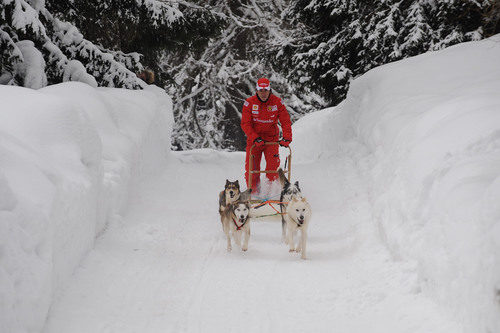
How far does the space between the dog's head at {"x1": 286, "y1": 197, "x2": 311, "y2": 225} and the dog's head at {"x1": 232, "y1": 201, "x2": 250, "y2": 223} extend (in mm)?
530

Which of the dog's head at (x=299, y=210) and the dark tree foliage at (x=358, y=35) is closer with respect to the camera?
the dog's head at (x=299, y=210)

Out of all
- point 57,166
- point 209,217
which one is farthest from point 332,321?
→ point 209,217

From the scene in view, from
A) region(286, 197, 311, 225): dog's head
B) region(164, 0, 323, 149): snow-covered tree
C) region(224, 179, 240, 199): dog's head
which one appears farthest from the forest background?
region(224, 179, 240, 199): dog's head

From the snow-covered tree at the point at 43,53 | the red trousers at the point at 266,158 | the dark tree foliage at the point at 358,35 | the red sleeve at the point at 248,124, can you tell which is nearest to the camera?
the snow-covered tree at the point at 43,53

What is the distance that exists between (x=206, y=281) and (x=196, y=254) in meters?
0.85

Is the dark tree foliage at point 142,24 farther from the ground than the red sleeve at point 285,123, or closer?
farther from the ground

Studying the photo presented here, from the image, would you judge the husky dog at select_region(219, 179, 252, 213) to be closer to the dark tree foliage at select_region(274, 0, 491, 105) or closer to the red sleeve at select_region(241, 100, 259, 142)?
the red sleeve at select_region(241, 100, 259, 142)

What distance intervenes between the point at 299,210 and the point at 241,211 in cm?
69

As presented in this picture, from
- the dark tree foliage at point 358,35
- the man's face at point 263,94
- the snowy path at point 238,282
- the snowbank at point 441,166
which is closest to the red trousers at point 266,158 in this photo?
the man's face at point 263,94

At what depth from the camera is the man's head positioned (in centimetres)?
761

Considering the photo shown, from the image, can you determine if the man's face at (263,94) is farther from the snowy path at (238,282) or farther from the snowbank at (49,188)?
the snowbank at (49,188)

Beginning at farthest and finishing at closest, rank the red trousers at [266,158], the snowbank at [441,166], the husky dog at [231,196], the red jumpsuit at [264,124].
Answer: the red trousers at [266,158]
the red jumpsuit at [264,124]
the husky dog at [231,196]
the snowbank at [441,166]

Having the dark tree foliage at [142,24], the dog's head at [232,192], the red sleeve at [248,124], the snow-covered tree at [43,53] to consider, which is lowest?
the dog's head at [232,192]

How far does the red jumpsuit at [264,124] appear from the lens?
795cm
